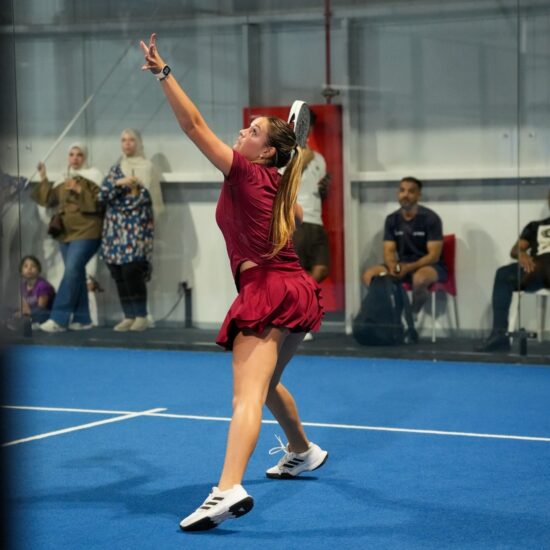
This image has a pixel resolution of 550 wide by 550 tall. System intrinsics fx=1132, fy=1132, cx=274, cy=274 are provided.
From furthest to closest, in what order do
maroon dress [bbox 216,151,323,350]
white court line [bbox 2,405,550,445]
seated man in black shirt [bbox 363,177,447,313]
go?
seated man in black shirt [bbox 363,177,447,313] → white court line [bbox 2,405,550,445] → maroon dress [bbox 216,151,323,350]

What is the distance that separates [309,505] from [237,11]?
21.9ft

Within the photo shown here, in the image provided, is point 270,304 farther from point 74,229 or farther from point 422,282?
point 74,229

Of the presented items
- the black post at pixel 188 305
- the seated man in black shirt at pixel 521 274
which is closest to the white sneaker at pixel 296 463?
the seated man in black shirt at pixel 521 274

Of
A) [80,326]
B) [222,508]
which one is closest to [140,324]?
[80,326]

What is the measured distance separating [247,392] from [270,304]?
1.28 feet

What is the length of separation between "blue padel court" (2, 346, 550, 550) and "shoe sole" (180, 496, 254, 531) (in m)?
0.05

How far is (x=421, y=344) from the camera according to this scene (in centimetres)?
1002

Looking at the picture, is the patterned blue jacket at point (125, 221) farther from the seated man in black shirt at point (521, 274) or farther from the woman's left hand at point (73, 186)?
the seated man in black shirt at point (521, 274)

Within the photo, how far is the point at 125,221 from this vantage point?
11.0 meters

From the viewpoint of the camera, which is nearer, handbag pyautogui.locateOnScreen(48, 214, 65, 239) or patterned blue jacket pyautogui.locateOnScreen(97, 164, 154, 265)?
patterned blue jacket pyautogui.locateOnScreen(97, 164, 154, 265)

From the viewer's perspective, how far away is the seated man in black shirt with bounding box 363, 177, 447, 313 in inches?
391

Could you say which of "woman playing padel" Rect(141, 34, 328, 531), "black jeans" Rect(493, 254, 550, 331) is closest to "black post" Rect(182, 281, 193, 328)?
"black jeans" Rect(493, 254, 550, 331)

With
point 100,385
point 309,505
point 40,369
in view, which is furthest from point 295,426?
point 40,369

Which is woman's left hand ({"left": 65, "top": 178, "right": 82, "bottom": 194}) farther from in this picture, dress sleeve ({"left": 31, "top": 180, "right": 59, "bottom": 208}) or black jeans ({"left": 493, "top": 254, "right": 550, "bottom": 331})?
black jeans ({"left": 493, "top": 254, "right": 550, "bottom": 331})
